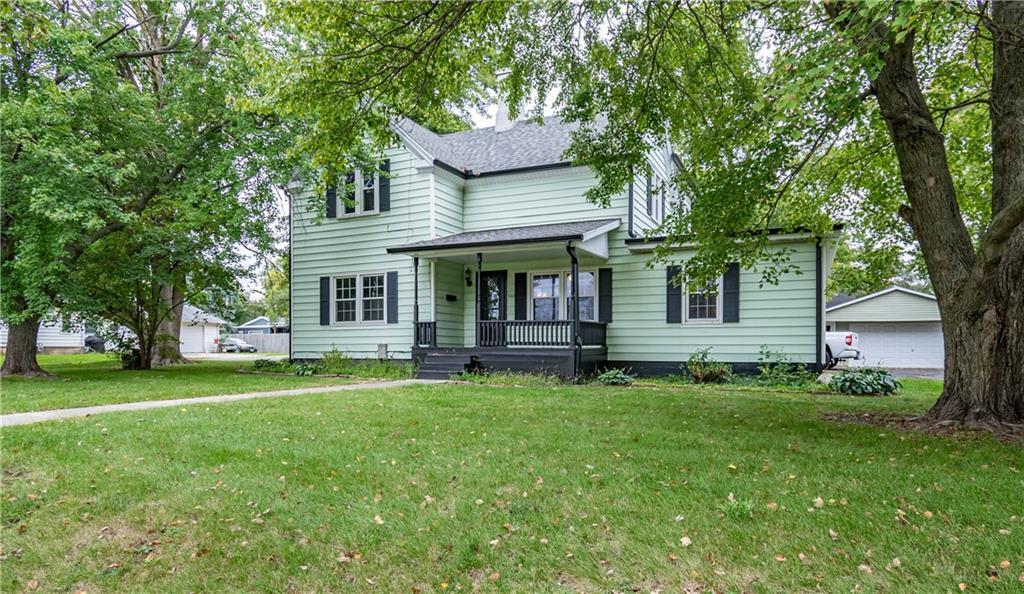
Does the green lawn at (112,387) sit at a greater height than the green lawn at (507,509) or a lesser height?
lesser

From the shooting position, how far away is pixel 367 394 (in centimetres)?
980

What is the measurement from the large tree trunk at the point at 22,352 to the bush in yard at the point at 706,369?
50.8 feet

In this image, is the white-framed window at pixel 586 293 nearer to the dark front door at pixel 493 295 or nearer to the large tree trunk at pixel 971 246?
the dark front door at pixel 493 295

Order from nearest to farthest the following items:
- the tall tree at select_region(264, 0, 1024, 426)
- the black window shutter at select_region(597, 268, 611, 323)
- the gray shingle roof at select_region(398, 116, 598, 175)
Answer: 1. the tall tree at select_region(264, 0, 1024, 426)
2. the black window shutter at select_region(597, 268, 611, 323)
3. the gray shingle roof at select_region(398, 116, 598, 175)

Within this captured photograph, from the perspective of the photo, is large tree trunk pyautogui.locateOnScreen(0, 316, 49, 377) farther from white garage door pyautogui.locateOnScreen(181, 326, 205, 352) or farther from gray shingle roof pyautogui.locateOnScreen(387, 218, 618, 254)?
white garage door pyautogui.locateOnScreen(181, 326, 205, 352)

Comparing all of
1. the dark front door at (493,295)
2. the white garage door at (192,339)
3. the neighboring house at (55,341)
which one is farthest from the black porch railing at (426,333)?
the white garage door at (192,339)

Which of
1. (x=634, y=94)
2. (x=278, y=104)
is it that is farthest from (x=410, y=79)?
(x=634, y=94)

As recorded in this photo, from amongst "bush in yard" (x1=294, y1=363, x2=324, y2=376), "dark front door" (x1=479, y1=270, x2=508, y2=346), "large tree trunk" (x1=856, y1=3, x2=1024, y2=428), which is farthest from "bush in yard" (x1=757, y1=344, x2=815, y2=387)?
"bush in yard" (x1=294, y1=363, x2=324, y2=376)

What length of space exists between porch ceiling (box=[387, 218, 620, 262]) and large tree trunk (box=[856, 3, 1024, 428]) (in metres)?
6.53

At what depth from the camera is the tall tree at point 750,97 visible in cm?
626

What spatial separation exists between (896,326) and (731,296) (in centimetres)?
1751

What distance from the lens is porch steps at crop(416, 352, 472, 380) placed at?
13.4 metres

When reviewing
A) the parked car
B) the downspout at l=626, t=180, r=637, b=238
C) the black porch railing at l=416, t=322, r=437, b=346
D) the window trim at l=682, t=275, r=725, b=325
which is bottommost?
the parked car

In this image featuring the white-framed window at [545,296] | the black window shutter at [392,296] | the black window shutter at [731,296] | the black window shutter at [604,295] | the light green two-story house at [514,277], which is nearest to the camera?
the light green two-story house at [514,277]
